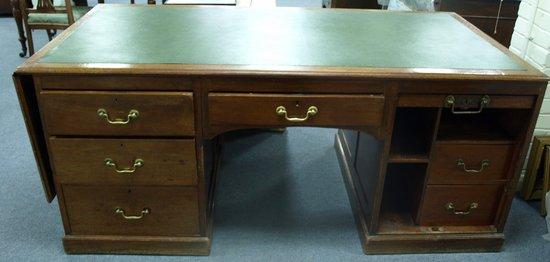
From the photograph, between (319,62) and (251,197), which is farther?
(251,197)

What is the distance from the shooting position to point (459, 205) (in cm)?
170

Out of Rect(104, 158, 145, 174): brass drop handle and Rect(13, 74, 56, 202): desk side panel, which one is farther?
Rect(104, 158, 145, 174): brass drop handle

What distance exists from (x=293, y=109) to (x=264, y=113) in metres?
0.09

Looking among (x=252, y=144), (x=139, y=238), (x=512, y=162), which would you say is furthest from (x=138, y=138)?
(x=512, y=162)

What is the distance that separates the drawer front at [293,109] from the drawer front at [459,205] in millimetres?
398

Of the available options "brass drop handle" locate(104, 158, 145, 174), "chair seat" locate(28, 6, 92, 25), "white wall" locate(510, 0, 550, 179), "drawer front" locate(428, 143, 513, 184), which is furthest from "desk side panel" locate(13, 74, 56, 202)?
"chair seat" locate(28, 6, 92, 25)

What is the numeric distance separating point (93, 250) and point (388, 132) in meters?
1.08

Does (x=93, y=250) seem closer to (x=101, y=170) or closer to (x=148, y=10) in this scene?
(x=101, y=170)

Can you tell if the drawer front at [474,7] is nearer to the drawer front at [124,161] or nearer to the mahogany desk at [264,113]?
the mahogany desk at [264,113]

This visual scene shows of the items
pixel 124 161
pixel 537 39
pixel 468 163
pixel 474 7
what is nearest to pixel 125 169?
pixel 124 161

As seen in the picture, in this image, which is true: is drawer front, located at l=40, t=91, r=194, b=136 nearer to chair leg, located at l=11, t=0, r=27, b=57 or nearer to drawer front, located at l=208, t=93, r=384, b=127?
drawer front, located at l=208, t=93, r=384, b=127

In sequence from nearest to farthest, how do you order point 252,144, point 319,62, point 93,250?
point 319,62, point 93,250, point 252,144

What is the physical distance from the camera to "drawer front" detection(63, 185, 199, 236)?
5.25 ft

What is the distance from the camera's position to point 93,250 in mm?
1702
